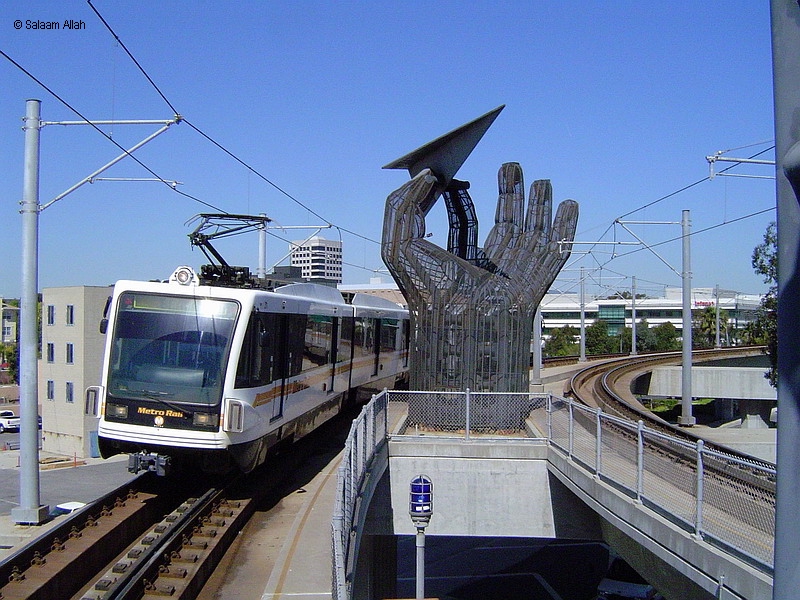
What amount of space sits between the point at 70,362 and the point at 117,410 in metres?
34.2

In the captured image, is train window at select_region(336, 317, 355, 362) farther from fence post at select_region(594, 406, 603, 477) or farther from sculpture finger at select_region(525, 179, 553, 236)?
fence post at select_region(594, 406, 603, 477)

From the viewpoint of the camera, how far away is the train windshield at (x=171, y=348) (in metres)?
10.7

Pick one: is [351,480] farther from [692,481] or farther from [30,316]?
[30,316]

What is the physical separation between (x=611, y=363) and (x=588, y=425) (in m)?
35.5

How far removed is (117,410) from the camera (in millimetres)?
10836

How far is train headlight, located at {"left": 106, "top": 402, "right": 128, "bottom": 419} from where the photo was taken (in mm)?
10805

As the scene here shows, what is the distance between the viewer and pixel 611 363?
46188mm

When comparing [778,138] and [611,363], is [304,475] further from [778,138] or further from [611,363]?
[611,363]

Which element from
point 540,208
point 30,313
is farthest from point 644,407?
point 30,313

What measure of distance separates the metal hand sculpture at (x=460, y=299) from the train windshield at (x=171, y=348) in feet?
19.7

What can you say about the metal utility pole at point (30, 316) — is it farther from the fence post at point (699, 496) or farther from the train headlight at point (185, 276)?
the fence post at point (699, 496)

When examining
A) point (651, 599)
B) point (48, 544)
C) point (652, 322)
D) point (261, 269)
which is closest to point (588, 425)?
point (48, 544)

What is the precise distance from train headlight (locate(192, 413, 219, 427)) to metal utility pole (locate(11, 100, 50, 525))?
7.70 feet

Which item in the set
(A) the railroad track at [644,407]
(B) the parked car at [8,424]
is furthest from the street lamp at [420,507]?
(B) the parked car at [8,424]
